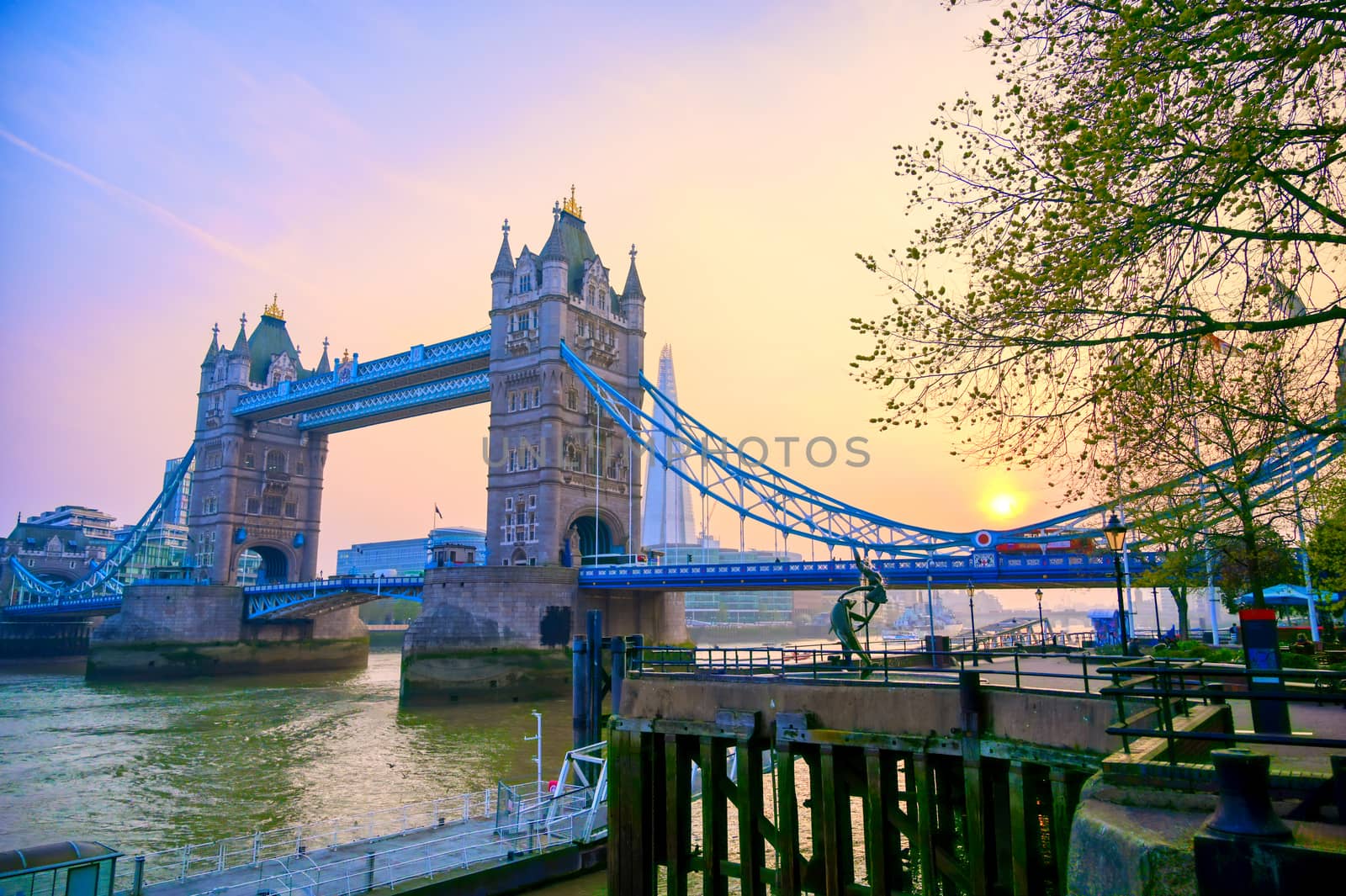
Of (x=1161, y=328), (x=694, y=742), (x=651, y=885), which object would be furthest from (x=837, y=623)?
(x=1161, y=328)

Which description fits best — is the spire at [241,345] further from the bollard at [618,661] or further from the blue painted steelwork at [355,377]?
the bollard at [618,661]

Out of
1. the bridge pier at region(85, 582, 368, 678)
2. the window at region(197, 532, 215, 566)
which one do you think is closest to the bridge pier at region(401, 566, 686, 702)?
the bridge pier at region(85, 582, 368, 678)

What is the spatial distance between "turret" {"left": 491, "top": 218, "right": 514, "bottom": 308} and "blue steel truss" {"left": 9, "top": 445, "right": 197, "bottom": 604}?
39443mm

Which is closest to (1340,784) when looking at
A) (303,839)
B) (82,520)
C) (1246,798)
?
(1246,798)

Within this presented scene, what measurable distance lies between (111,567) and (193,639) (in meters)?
32.9

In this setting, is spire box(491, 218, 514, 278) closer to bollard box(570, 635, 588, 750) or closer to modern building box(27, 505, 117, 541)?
bollard box(570, 635, 588, 750)

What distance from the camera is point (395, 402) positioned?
71.2 metres

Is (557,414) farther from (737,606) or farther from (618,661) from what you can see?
(737,606)

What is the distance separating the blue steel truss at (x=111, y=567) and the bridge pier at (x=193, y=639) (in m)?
20.6

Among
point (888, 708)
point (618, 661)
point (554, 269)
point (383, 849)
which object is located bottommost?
point (383, 849)

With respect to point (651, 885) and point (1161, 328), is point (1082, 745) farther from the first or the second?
point (651, 885)

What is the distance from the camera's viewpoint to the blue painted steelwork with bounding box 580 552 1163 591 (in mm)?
40000

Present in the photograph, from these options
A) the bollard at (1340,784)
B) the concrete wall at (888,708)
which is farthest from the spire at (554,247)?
the bollard at (1340,784)

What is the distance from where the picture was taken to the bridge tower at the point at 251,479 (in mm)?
78250
